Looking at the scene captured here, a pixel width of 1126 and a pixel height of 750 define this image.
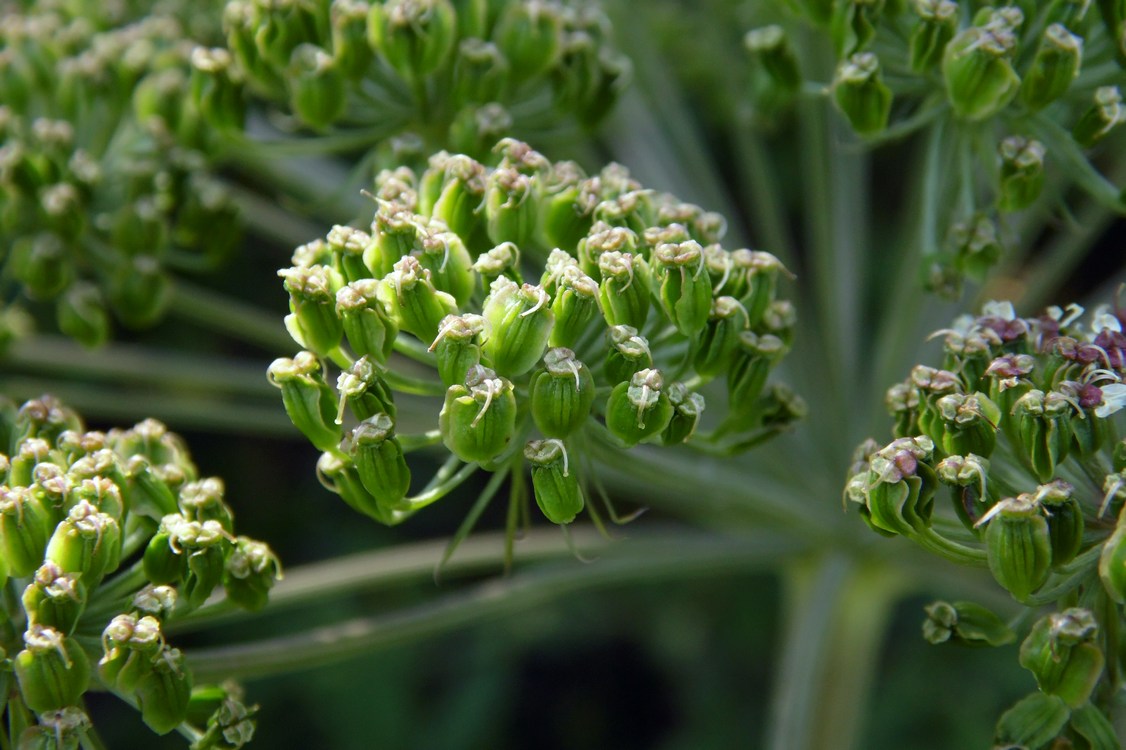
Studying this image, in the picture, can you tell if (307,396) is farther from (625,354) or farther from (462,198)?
(625,354)

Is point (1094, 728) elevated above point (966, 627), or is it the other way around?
point (966, 627)

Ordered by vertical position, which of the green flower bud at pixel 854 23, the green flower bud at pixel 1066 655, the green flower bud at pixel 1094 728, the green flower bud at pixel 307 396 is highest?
the green flower bud at pixel 854 23

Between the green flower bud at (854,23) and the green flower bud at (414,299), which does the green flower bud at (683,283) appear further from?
the green flower bud at (854,23)

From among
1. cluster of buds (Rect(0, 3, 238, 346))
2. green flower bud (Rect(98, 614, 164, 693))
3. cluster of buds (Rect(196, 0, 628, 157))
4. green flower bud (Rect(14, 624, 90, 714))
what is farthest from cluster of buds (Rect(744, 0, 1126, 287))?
green flower bud (Rect(14, 624, 90, 714))

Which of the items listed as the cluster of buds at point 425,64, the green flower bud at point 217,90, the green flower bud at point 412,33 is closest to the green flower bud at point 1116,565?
the cluster of buds at point 425,64

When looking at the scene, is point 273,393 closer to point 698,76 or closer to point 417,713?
point 417,713

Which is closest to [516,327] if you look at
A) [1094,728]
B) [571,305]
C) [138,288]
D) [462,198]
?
[571,305]

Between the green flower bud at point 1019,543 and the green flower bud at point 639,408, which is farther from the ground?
the green flower bud at point 639,408
